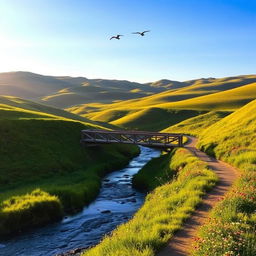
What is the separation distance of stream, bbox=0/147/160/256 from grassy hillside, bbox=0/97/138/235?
139 centimetres

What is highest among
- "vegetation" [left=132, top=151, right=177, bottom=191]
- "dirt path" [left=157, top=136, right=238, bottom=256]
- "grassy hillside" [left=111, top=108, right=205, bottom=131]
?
"grassy hillside" [left=111, top=108, right=205, bottom=131]

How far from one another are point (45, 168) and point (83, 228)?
1747 centimetres

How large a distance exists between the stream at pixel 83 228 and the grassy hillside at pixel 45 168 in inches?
54.6

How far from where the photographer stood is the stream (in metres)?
21.0

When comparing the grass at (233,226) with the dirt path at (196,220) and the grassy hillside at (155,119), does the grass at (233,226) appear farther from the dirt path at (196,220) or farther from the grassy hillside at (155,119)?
the grassy hillside at (155,119)

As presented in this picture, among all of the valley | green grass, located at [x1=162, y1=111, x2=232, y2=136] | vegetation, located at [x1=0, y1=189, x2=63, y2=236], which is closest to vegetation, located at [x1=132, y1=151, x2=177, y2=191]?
the valley

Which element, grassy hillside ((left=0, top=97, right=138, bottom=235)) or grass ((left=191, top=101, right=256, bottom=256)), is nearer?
Result: grass ((left=191, top=101, right=256, bottom=256))

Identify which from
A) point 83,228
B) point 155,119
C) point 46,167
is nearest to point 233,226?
point 83,228

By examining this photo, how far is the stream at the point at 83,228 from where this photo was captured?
68.7 ft

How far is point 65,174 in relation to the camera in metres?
41.3

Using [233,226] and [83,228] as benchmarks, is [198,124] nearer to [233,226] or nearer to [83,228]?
[83,228]

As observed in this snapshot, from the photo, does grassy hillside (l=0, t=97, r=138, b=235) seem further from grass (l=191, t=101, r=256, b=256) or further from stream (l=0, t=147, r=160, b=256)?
grass (l=191, t=101, r=256, b=256)

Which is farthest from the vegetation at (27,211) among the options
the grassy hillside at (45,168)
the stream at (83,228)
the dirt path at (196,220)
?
the dirt path at (196,220)

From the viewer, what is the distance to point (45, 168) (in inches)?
1596
